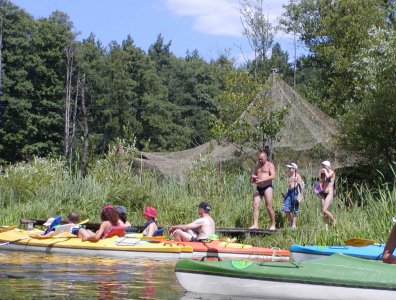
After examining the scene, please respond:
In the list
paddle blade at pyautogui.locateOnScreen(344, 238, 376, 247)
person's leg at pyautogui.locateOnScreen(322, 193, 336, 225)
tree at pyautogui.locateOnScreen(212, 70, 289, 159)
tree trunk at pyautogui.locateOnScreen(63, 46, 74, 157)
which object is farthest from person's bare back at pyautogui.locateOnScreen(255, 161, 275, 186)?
tree trunk at pyautogui.locateOnScreen(63, 46, 74, 157)

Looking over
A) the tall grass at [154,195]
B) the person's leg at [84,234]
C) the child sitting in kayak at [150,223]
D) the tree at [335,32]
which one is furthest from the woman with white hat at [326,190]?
the tree at [335,32]

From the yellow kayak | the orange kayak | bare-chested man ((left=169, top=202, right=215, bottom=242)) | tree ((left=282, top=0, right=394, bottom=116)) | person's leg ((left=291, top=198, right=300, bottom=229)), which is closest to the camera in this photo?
the orange kayak

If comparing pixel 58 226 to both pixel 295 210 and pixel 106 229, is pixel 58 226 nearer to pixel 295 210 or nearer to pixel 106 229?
pixel 106 229

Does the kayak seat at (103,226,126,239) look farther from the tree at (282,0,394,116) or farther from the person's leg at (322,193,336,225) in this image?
the tree at (282,0,394,116)

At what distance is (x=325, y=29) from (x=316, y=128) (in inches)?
408

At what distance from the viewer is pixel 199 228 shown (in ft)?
50.2

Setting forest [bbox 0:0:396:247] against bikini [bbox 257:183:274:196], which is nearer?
bikini [bbox 257:183:274:196]

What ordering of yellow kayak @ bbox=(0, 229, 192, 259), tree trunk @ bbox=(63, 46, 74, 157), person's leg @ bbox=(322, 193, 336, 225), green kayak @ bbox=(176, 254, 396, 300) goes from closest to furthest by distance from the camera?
green kayak @ bbox=(176, 254, 396, 300) → yellow kayak @ bbox=(0, 229, 192, 259) → person's leg @ bbox=(322, 193, 336, 225) → tree trunk @ bbox=(63, 46, 74, 157)

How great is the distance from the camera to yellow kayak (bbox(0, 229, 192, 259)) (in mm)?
14602

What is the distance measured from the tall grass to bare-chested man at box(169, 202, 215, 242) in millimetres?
1369

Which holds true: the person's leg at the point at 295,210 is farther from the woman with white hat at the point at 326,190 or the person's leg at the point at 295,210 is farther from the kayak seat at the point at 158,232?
the kayak seat at the point at 158,232

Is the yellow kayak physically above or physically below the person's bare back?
below

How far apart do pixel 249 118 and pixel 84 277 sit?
1215cm

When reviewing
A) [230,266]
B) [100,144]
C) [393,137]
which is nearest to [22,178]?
[393,137]
